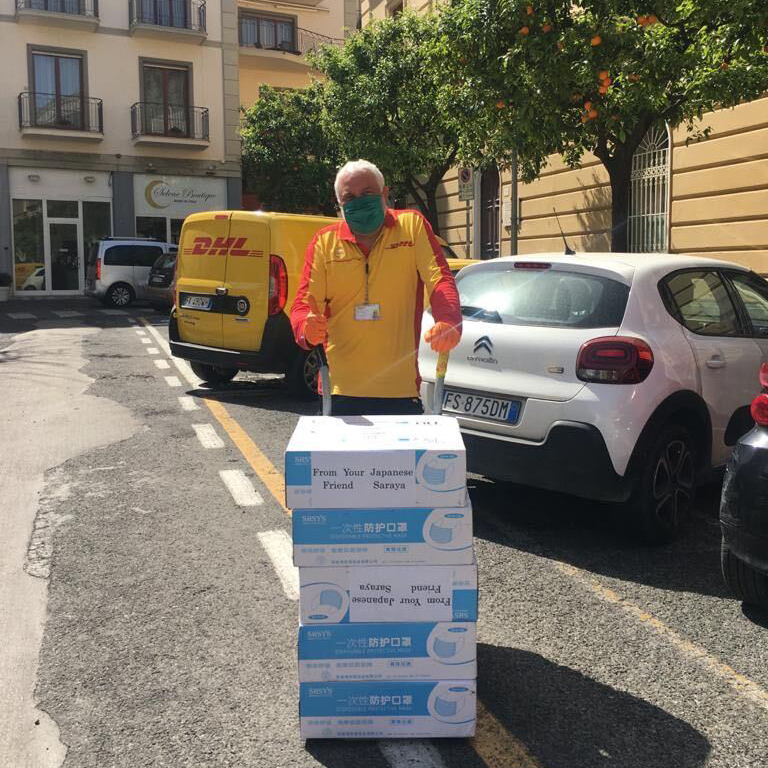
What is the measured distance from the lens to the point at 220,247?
938 cm

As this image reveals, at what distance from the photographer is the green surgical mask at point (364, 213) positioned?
3.67m

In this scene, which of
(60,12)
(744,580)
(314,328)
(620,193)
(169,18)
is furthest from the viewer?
(169,18)

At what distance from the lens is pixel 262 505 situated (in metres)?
5.70

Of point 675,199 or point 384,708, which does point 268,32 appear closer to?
point 675,199

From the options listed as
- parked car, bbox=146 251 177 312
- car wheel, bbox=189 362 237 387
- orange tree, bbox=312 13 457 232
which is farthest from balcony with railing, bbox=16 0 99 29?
car wheel, bbox=189 362 237 387

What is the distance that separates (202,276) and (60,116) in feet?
78.0

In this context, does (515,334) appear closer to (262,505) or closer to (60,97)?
(262,505)

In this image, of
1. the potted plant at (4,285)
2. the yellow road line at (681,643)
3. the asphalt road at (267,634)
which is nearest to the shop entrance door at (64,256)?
the potted plant at (4,285)

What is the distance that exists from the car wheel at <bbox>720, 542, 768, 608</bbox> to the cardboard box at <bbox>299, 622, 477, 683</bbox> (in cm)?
169

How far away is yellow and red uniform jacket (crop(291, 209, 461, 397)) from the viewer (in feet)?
12.4

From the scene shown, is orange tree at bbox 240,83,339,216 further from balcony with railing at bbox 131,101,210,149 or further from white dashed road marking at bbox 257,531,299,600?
white dashed road marking at bbox 257,531,299,600

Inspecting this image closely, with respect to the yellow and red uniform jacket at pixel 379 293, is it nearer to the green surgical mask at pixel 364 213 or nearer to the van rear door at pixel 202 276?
the green surgical mask at pixel 364 213

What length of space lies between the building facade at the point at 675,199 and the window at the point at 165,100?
53.4ft

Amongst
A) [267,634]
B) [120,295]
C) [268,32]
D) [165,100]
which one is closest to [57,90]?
[165,100]
